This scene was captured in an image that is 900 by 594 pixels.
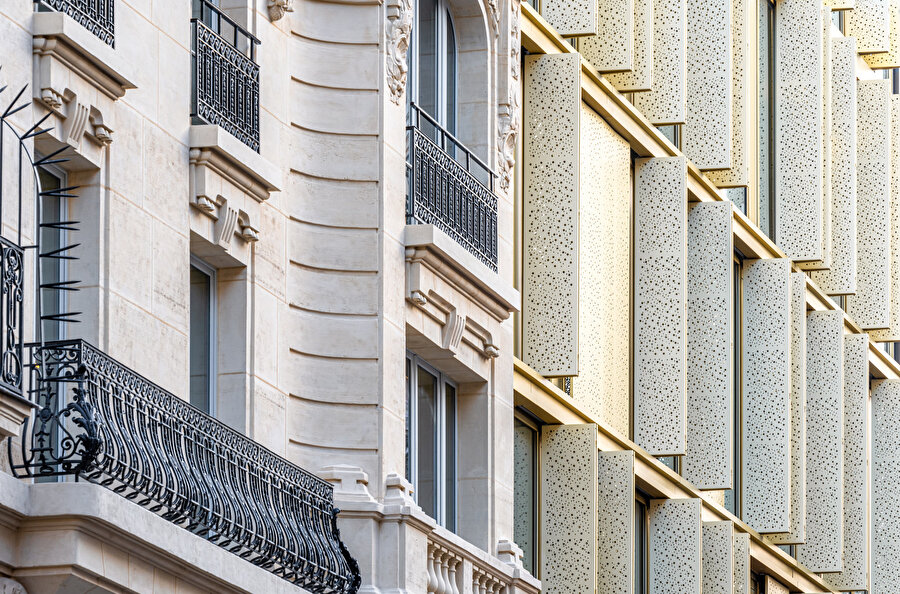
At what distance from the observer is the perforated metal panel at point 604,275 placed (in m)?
28.9

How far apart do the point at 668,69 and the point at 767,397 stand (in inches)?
221

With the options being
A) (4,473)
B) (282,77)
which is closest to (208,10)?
(282,77)

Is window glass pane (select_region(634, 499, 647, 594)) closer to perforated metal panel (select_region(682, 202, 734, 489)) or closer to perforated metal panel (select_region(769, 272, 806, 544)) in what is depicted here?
perforated metal panel (select_region(682, 202, 734, 489))

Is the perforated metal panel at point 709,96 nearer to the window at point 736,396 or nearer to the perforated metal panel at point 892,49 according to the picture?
the window at point 736,396

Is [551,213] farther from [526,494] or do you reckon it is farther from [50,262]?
[50,262]

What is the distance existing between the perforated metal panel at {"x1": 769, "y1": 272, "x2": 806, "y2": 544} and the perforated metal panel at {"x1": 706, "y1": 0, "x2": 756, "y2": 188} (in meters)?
2.53

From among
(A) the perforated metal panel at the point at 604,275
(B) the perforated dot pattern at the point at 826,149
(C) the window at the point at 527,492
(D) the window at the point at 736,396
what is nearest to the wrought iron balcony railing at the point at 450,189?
(C) the window at the point at 527,492

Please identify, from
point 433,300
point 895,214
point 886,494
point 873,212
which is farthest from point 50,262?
point 895,214

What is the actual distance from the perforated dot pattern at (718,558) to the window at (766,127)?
22.3 feet

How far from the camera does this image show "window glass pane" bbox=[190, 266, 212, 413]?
18.6m

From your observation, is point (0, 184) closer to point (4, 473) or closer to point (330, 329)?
point (4, 473)

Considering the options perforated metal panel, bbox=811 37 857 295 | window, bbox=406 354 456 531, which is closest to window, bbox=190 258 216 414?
window, bbox=406 354 456 531

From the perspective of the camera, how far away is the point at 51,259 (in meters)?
16.0

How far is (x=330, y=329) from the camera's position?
65.3 ft
